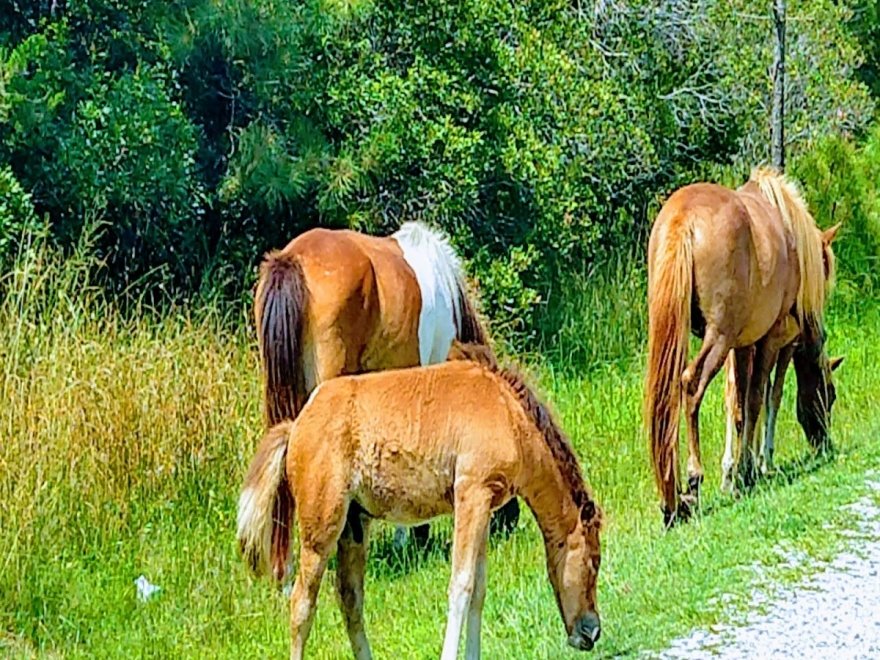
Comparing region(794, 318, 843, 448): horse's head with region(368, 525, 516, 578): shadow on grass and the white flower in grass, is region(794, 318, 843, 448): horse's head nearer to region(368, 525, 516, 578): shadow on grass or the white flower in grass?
region(368, 525, 516, 578): shadow on grass

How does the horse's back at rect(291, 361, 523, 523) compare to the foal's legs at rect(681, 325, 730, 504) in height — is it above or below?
above

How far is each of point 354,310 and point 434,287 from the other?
2.96 feet

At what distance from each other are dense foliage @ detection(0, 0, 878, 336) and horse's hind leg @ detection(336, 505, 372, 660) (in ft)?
17.5

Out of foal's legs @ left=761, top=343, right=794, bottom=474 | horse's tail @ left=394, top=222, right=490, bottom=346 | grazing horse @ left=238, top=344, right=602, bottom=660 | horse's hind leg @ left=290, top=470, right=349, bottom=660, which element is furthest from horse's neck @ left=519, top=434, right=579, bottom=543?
foal's legs @ left=761, top=343, right=794, bottom=474

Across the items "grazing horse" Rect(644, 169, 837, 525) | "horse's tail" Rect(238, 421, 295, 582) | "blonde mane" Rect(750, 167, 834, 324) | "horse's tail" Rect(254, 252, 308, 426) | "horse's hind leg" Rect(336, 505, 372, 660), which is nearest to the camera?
"horse's tail" Rect(238, 421, 295, 582)

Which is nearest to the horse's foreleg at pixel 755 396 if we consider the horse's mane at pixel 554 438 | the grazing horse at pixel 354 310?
the grazing horse at pixel 354 310

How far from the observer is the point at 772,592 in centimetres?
567

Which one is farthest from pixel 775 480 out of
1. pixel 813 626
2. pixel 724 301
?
pixel 813 626

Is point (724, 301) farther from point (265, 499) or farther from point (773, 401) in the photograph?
point (265, 499)

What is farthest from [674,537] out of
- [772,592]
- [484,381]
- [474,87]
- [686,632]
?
[474,87]

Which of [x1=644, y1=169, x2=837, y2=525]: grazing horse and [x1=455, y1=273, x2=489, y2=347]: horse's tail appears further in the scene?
[x1=455, y1=273, x2=489, y2=347]: horse's tail

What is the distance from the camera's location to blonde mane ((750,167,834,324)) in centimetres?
888

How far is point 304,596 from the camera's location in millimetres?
4945

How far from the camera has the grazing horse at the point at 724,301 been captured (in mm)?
7738
